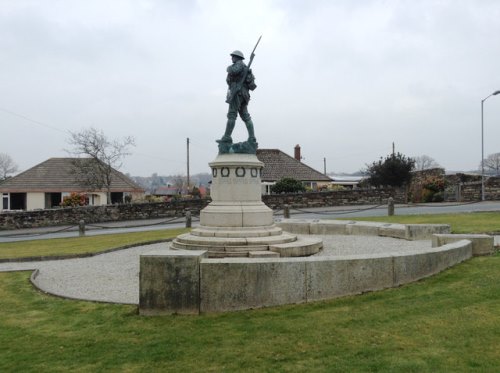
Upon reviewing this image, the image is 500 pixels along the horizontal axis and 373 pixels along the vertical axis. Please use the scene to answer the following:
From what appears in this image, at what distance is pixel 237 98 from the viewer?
1075cm

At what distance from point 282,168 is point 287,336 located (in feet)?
126

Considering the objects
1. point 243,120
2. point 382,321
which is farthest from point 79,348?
point 243,120

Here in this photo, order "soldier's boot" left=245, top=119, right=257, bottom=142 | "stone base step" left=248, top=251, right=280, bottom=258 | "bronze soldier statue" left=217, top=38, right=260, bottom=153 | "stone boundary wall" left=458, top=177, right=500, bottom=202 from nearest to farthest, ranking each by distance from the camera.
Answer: "stone base step" left=248, top=251, right=280, bottom=258 < "bronze soldier statue" left=217, top=38, right=260, bottom=153 < "soldier's boot" left=245, top=119, right=257, bottom=142 < "stone boundary wall" left=458, top=177, right=500, bottom=202

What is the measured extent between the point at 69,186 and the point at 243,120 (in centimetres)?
3617

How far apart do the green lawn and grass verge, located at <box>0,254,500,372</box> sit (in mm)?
10

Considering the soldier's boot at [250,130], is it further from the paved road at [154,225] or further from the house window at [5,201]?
the house window at [5,201]

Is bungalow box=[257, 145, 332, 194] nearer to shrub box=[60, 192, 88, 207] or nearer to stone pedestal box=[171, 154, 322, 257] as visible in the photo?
shrub box=[60, 192, 88, 207]

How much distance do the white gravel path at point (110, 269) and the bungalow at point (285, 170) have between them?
2873 centimetres

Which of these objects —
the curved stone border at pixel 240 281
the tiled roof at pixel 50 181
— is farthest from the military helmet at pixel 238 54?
the tiled roof at pixel 50 181

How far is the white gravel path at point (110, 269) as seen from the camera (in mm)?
7133

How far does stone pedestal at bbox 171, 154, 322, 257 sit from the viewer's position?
28.9ft

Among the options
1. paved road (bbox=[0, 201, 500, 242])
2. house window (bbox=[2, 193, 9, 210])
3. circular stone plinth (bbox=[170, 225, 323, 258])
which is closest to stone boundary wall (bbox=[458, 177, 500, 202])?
paved road (bbox=[0, 201, 500, 242])

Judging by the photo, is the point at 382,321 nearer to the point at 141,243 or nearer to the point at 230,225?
the point at 230,225

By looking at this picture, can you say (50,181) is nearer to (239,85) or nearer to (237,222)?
(239,85)
